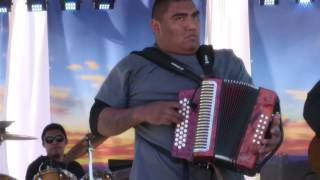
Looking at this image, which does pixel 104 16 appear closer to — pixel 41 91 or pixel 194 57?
pixel 41 91

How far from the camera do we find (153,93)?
268 cm

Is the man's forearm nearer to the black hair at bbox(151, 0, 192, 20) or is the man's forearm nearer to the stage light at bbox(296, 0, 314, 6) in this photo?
the black hair at bbox(151, 0, 192, 20)

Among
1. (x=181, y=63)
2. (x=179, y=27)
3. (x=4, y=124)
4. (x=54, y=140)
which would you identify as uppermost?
(x=179, y=27)

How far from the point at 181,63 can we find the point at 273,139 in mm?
502

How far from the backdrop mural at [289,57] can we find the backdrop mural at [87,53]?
72cm

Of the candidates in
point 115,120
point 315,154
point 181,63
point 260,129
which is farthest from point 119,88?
point 315,154

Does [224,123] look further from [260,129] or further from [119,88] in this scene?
[119,88]

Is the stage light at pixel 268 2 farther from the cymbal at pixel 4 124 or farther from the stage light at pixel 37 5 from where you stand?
the cymbal at pixel 4 124

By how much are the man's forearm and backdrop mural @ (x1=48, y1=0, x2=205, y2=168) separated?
3865 mm

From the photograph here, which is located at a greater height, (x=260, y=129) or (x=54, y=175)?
(x=260, y=129)

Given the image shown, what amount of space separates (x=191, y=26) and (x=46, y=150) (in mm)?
4094

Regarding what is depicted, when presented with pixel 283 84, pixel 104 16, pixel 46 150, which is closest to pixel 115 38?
pixel 104 16

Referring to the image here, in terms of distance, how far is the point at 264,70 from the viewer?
662 cm

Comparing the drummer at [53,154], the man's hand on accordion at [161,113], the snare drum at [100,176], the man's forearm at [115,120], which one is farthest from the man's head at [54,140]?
Result: the man's hand on accordion at [161,113]
